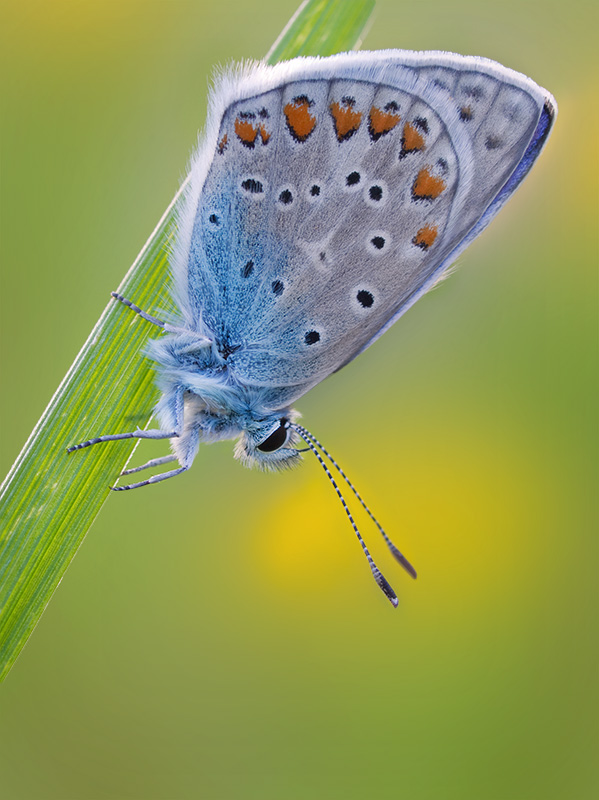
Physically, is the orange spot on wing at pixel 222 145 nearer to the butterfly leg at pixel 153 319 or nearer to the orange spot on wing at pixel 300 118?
the orange spot on wing at pixel 300 118

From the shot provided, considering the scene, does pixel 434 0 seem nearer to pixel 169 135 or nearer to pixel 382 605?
pixel 169 135

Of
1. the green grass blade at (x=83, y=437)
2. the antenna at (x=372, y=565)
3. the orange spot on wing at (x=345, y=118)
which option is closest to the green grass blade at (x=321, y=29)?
the green grass blade at (x=83, y=437)

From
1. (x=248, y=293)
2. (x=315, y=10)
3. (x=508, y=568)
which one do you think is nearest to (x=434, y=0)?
(x=315, y=10)

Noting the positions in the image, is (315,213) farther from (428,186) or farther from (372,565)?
(372,565)

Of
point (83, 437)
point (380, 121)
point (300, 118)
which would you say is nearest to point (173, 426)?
point (83, 437)

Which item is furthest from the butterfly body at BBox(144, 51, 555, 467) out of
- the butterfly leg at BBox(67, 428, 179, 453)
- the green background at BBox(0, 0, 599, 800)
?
the green background at BBox(0, 0, 599, 800)
